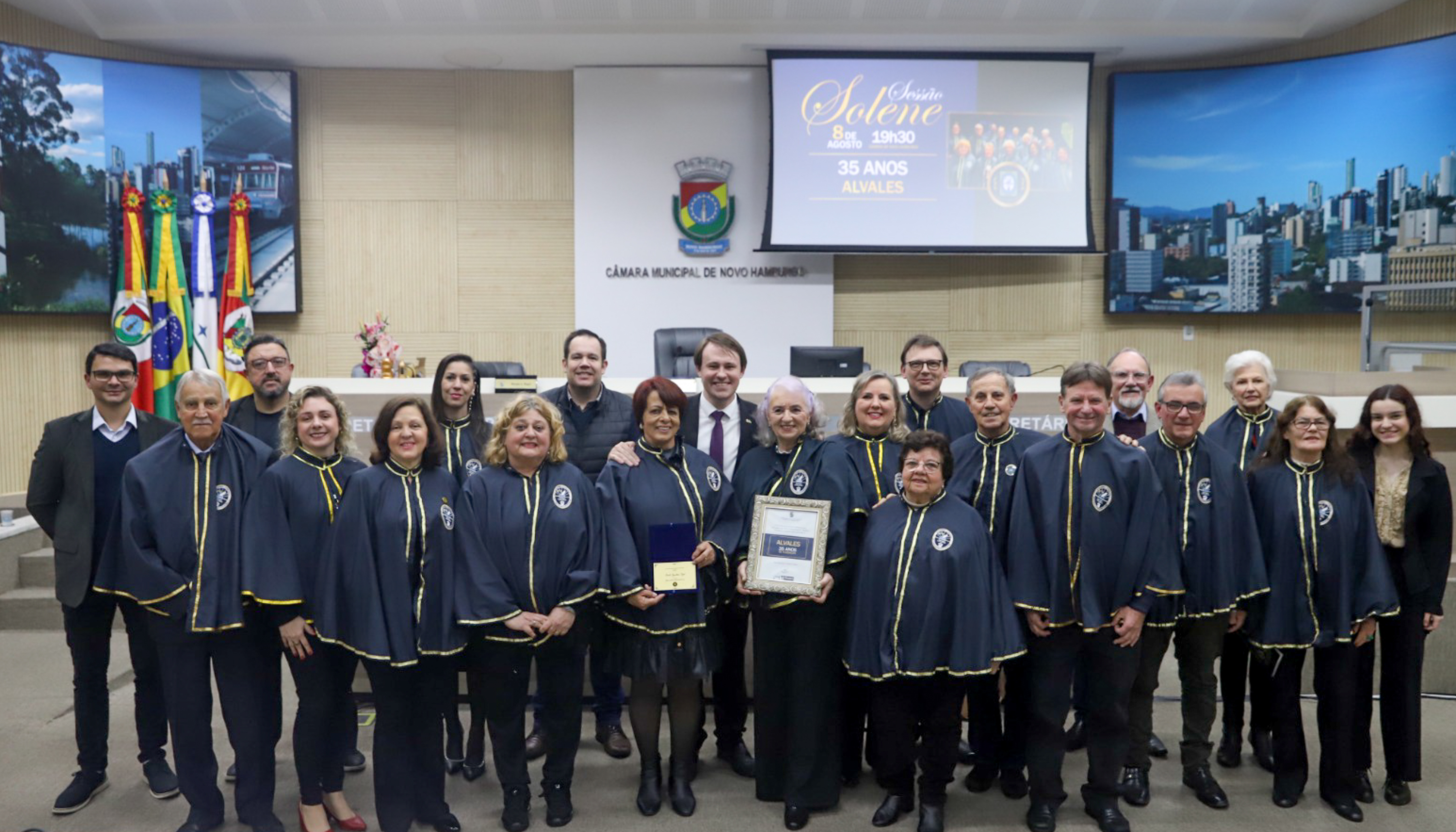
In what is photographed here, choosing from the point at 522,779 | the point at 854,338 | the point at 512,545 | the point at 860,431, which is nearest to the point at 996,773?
the point at 860,431

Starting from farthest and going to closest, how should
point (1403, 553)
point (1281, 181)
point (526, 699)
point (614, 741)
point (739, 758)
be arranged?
point (1281, 181), point (614, 741), point (739, 758), point (1403, 553), point (526, 699)

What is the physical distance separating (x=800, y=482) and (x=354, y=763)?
79.1 inches

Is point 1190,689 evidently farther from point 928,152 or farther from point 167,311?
point 167,311

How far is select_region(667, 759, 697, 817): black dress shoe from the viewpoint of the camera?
360 cm

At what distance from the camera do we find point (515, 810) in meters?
3.45

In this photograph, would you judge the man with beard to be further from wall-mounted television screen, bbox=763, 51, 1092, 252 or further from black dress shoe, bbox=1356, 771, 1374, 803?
wall-mounted television screen, bbox=763, 51, 1092, 252

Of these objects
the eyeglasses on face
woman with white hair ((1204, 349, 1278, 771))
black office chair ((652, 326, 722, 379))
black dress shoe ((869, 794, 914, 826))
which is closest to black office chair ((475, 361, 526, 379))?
black office chair ((652, 326, 722, 379))

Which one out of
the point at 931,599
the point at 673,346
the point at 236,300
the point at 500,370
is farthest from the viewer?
the point at 236,300

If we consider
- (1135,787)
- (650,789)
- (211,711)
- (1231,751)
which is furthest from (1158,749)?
(211,711)

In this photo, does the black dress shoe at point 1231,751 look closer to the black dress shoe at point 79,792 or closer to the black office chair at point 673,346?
the black office chair at point 673,346

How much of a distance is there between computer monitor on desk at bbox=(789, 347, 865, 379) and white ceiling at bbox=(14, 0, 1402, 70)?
281 centimetres

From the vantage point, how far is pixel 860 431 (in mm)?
3676

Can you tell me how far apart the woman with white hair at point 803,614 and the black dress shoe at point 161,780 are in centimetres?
207

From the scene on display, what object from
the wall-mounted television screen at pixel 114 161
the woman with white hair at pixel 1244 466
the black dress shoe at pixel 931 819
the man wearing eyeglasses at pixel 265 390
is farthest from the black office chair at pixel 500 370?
the woman with white hair at pixel 1244 466
